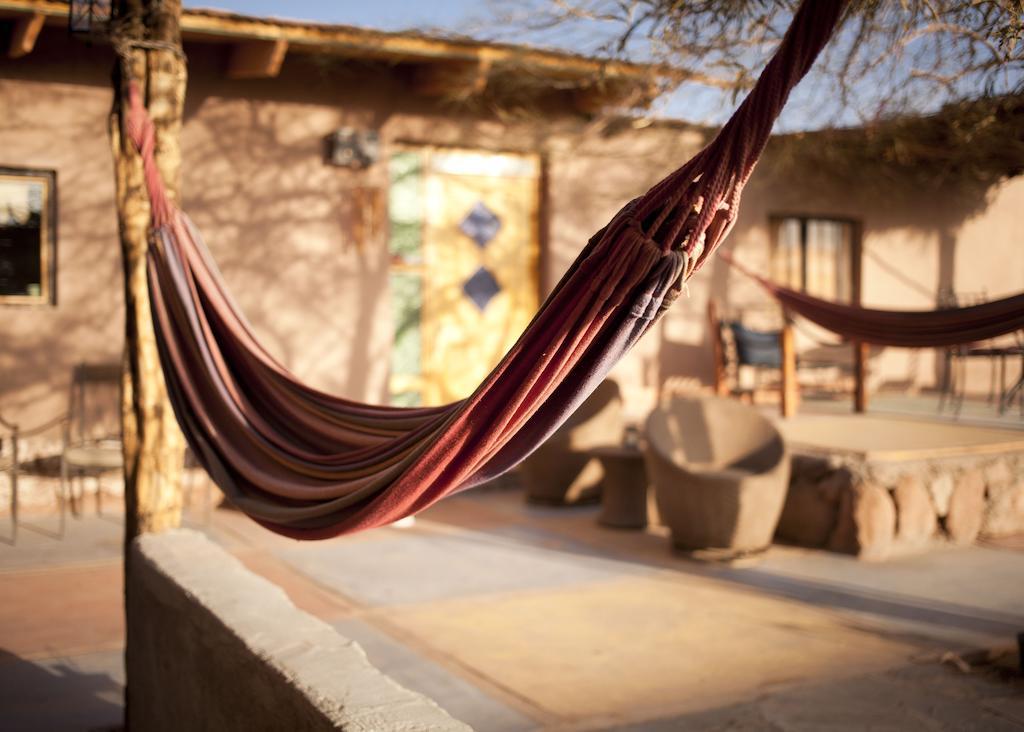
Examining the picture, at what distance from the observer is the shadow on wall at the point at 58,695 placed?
2986 mm

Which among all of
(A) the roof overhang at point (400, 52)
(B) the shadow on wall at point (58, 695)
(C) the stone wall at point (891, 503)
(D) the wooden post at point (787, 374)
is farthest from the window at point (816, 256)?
(B) the shadow on wall at point (58, 695)

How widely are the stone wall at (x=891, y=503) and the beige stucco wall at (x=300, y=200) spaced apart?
2394mm

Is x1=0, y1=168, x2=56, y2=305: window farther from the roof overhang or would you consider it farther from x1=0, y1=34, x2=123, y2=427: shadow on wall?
the roof overhang

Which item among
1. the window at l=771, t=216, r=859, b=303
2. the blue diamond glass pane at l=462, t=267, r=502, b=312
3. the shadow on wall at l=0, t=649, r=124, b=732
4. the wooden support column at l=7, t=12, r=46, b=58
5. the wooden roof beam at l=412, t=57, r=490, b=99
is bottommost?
the shadow on wall at l=0, t=649, r=124, b=732

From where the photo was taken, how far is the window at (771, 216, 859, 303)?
853cm

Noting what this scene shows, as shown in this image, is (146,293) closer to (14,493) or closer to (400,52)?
(14,493)

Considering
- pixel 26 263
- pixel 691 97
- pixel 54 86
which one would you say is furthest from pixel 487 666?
pixel 54 86

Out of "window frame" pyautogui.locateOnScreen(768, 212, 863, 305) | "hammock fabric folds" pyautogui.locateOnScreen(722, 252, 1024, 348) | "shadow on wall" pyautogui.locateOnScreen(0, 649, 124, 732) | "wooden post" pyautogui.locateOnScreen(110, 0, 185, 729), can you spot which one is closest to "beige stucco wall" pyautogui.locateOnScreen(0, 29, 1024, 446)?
"window frame" pyautogui.locateOnScreen(768, 212, 863, 305)

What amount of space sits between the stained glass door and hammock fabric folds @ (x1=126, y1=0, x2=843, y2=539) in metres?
4.06

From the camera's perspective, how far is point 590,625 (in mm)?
3914

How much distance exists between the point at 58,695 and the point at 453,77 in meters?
4.48

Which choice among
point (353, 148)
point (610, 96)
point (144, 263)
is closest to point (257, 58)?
point (353, 148)

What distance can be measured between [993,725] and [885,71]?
88.9 inches

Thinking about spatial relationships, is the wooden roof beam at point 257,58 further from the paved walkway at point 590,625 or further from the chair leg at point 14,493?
the paved walkway at point 590,625
